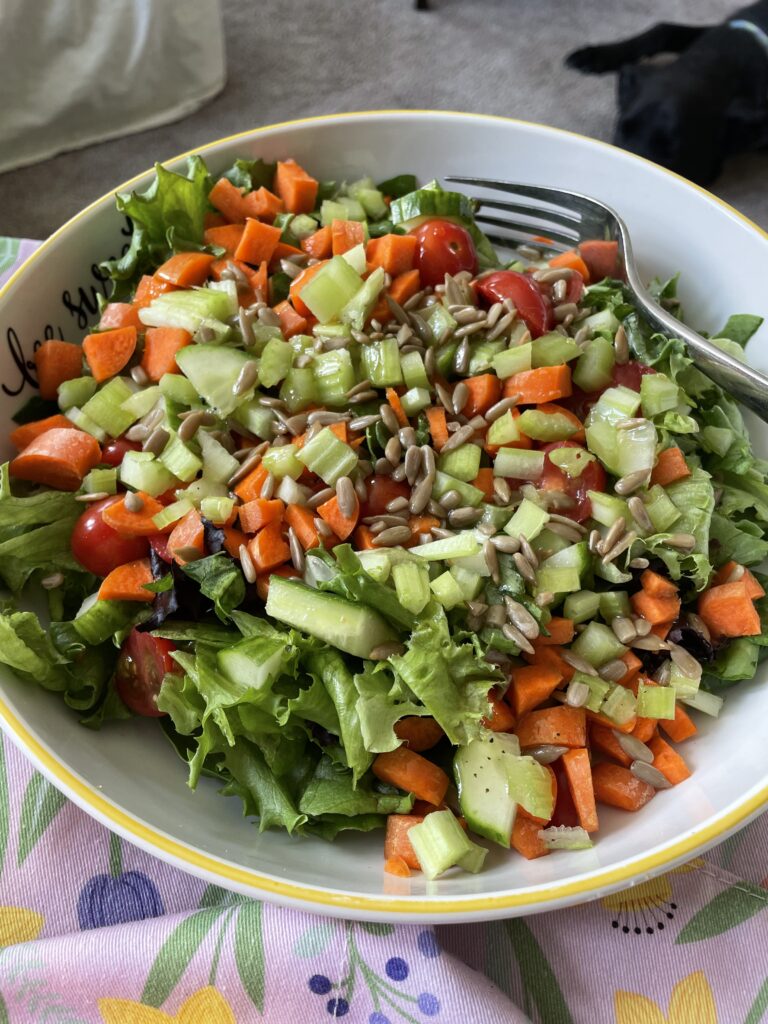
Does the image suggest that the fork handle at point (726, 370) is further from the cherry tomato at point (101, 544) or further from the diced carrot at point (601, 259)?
the cherry tomato at point (101, 544)

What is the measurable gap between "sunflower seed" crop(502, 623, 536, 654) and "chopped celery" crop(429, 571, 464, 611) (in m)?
0.13

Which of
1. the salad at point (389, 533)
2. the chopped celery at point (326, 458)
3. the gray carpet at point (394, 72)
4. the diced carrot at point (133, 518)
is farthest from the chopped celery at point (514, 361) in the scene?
the gray carpet at point (394, 72)

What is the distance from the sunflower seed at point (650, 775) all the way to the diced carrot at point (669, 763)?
0.07 ft

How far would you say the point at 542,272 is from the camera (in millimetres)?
2551

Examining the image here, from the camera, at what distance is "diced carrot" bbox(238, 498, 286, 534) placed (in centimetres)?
205

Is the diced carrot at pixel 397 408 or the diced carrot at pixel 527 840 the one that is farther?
the diced carrot at pixel 397 408

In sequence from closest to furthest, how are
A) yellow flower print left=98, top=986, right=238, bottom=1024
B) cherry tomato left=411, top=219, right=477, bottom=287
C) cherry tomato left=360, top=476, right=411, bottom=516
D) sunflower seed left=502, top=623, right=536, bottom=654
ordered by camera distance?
1. yellow flower print left=98, top=986, right=238, bottom=1024
2. sunflower seed left=502, top=623, right=536, bottom=654
3. cherry tomato left=360, top=476, right=411, bottom=516
4. cherry tomato left=411, top=219, right=477, bottom=287

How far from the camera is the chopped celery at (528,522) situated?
2076mm

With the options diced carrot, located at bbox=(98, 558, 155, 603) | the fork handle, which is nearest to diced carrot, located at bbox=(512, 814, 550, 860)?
diced carrot, located at bbox=(98, 558, 155, 603)

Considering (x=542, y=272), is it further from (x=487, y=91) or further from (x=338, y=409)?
(x=487, y=91)

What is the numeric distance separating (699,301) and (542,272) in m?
0.54

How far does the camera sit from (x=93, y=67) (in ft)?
13.3

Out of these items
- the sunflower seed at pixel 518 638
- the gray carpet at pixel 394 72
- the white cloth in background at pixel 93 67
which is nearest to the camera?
the sunflower seed at pixel 518 638

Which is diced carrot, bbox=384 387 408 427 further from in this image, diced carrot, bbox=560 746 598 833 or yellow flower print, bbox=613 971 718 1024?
yellow flower print, bbox=613 971 718 1024
